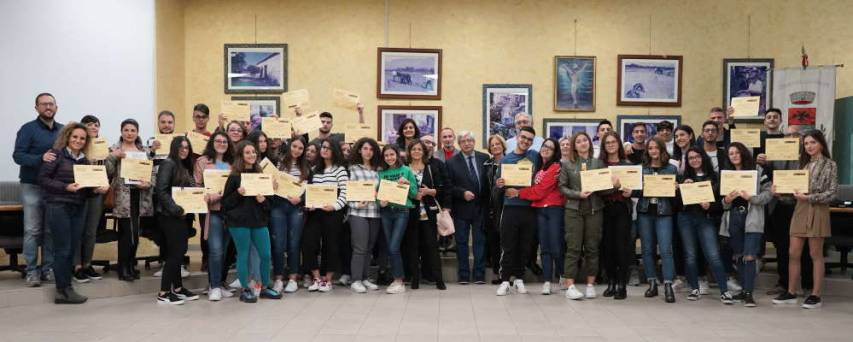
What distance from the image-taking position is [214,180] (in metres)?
6.23

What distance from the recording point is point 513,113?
391 inches

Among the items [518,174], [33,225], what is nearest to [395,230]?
[518,174]

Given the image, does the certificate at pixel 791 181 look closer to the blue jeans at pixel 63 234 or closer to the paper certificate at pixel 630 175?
the paper certificate at pixel 630 175

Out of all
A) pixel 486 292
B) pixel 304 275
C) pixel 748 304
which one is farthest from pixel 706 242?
pixel 304 275

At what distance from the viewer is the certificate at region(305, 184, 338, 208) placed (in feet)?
22.0

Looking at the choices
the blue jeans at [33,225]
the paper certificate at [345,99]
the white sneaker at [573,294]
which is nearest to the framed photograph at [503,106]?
the paper certificate at [345,99]

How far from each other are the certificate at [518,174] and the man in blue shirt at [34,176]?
421 centimetres

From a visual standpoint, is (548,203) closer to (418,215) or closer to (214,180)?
(418,215)

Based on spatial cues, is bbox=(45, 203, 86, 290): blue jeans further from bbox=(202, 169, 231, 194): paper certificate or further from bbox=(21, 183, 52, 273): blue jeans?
bbox=(202, 169, 231, 194): paper certificate

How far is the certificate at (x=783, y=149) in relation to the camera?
644cm

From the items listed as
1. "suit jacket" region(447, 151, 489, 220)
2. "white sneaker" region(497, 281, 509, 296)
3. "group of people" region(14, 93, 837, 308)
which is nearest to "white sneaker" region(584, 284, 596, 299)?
"group of people" region(14, 93, 837, 308)

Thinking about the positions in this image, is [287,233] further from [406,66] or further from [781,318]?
[781,318]

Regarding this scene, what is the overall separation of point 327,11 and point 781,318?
22.9 feet

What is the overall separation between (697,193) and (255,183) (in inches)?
153
